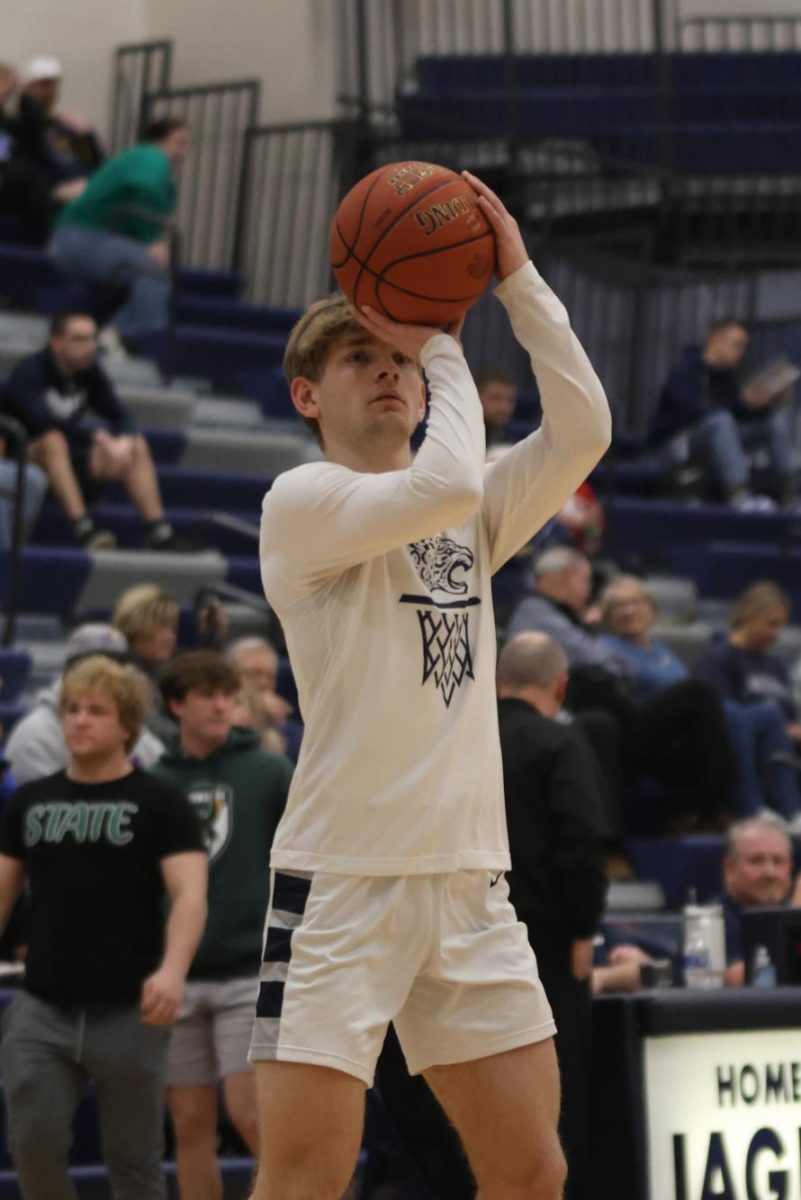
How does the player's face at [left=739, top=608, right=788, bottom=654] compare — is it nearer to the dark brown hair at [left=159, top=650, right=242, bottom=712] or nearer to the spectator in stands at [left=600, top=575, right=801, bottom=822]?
the spectator in stands at [left=600, top=575, right=801, bottom=822]

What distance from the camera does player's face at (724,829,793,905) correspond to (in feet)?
23.7

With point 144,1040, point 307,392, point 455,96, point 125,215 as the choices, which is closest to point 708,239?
point 455,96

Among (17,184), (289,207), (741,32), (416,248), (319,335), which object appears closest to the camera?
(416,248)

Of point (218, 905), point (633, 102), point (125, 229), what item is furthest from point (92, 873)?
point (633, 102)

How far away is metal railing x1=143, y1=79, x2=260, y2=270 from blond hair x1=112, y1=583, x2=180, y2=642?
21.1 ft

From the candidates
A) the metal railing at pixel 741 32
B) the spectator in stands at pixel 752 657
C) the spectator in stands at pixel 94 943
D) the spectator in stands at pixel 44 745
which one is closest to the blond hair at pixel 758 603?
the spectator in stands at pixel 752 657

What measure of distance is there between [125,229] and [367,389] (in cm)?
878

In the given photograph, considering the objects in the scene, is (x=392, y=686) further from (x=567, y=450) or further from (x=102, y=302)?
(x=102, y=302)

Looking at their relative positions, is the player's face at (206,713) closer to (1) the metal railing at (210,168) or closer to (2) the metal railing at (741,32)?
(1) the metal railing at (210,168)

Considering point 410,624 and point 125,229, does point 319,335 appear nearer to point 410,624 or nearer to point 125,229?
point 410,624

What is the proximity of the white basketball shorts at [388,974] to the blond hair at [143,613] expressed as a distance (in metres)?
4.34

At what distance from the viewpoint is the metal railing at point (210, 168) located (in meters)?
14.0

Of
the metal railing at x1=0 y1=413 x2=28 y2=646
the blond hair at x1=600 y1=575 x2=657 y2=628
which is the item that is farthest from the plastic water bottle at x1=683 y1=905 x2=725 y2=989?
the metal railing at x1=0 y1=413 x2=28 y2=646

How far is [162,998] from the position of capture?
5.32m
